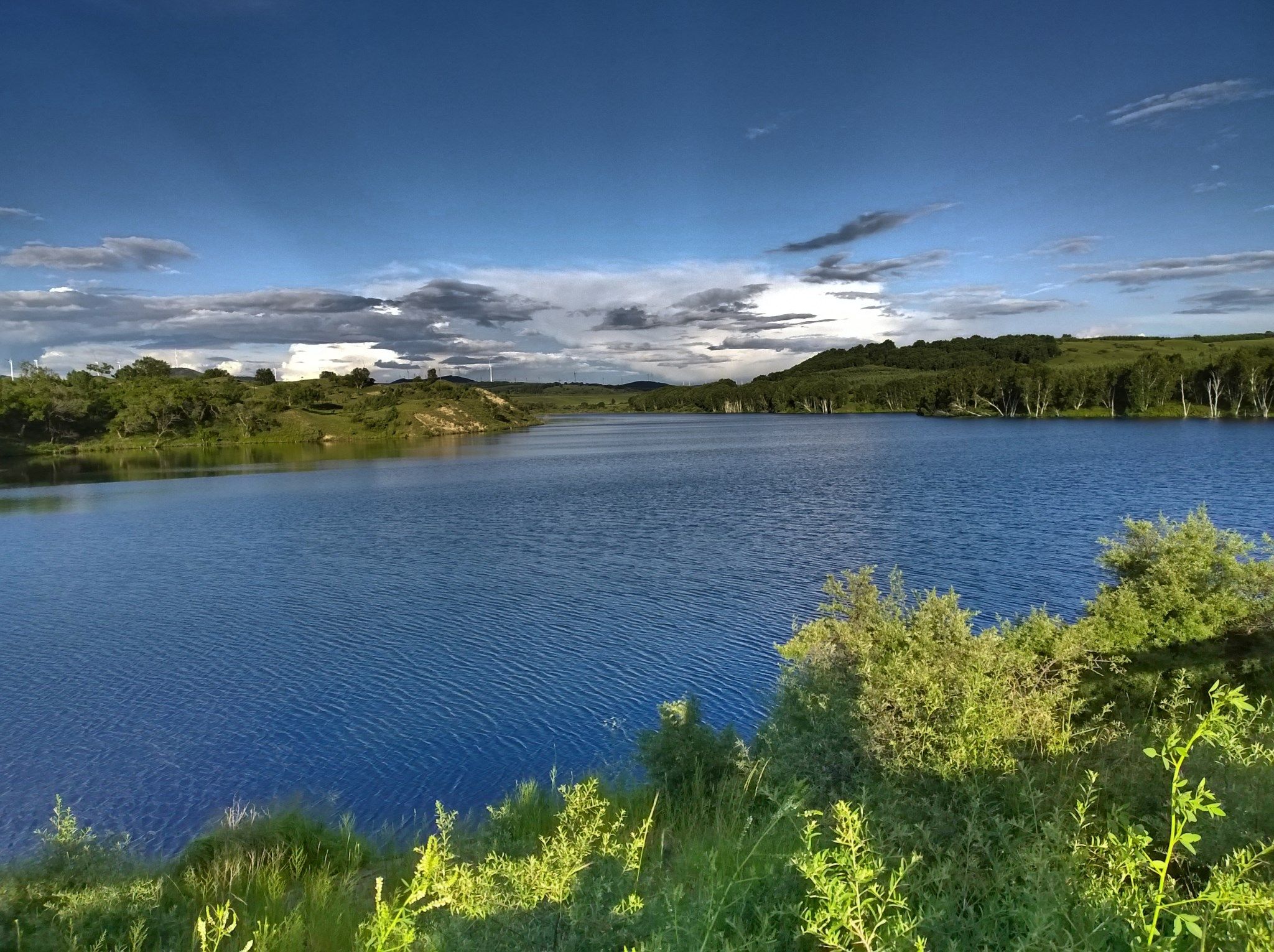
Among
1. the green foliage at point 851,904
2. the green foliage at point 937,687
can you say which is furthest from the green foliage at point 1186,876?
Answer: the green foliage at point 937,687

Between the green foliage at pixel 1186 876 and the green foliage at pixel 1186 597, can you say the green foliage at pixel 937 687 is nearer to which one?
the green foliage at pixel 1186 597

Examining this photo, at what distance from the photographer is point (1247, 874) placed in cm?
427

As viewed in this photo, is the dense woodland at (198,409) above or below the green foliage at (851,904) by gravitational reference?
above

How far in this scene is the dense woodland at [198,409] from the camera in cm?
12156

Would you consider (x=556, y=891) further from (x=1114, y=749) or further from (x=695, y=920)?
(x=1114, y=749)

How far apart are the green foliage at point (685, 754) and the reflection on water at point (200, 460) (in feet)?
220

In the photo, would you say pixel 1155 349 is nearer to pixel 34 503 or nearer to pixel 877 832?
pixel 34 503

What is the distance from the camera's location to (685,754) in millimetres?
11281

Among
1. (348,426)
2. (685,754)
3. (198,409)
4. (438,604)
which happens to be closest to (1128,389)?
(438,604)

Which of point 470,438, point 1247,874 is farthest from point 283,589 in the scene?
point 470,438

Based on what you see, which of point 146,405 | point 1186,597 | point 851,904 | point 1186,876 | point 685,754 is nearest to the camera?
point 851,904

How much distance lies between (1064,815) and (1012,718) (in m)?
2.14

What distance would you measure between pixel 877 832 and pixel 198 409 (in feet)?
516

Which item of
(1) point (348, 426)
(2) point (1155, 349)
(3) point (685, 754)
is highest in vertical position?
(2) point (1155, 349)
